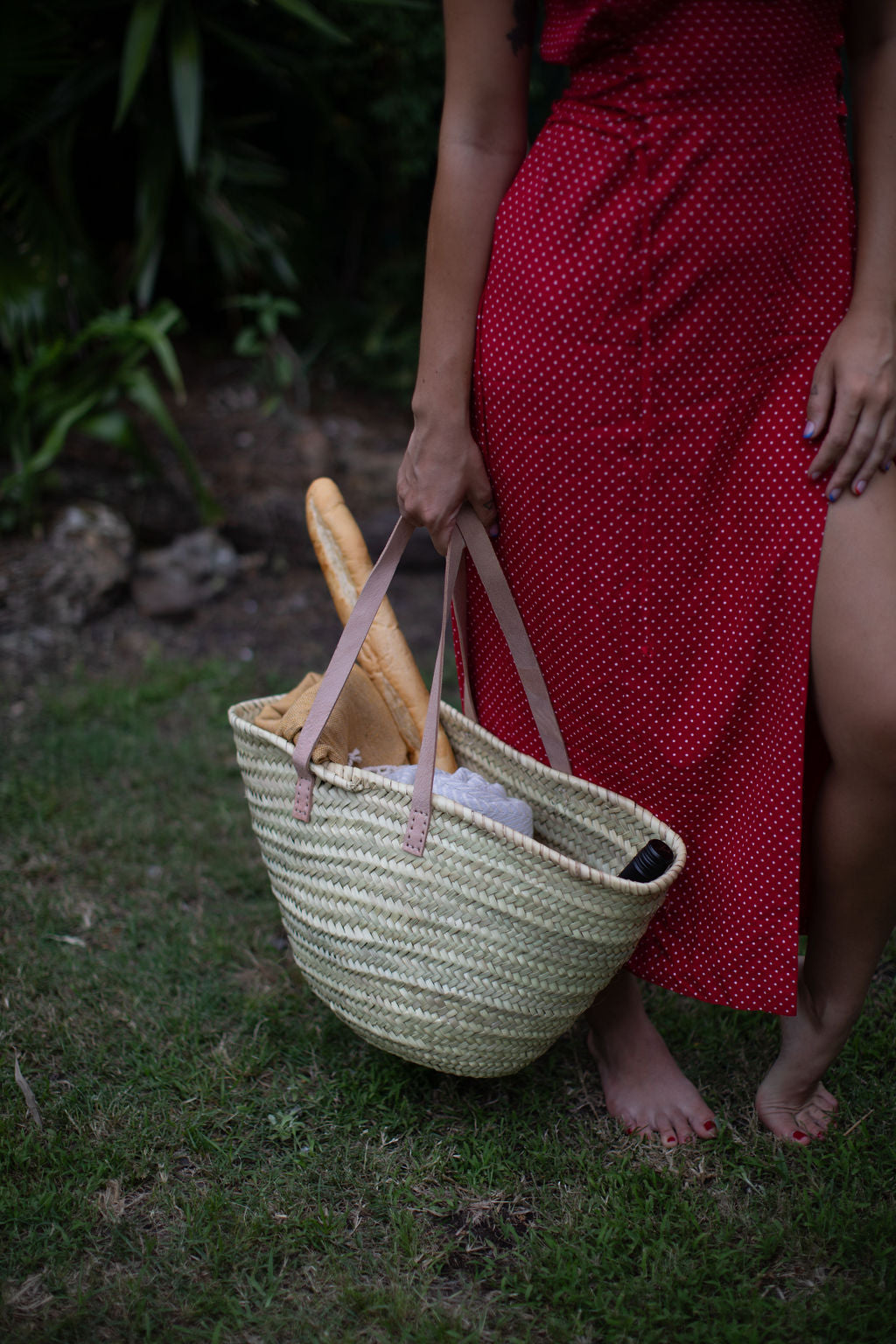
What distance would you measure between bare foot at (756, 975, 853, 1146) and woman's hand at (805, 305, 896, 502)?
77cm

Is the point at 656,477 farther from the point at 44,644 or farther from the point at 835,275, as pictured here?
the point at 44,644

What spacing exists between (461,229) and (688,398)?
1.23 feet

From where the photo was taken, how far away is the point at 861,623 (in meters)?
1.29

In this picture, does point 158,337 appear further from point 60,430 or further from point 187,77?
point 187,77

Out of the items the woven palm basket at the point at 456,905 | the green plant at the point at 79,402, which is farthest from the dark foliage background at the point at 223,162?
the woven palm basket at the point at 456,905

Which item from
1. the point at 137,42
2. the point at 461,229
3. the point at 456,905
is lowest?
the point at 456,905

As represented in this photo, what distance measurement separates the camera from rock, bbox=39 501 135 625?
3.29 metres

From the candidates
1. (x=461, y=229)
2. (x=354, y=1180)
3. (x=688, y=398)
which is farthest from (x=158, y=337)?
(x=354, y=1180)

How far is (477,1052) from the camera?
4.87 ft

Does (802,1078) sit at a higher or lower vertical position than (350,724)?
lower

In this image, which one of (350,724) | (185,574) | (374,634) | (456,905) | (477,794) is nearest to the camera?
(456,905)

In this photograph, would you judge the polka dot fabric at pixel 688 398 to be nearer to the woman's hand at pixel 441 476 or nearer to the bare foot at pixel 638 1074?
the woman's hand at pixel 441 476

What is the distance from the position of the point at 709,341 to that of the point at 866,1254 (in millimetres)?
1174

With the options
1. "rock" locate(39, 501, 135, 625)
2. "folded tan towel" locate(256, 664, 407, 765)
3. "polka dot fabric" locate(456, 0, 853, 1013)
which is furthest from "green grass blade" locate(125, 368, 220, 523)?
"polka dot fabric" locate(456, 0, 853, 1013)
